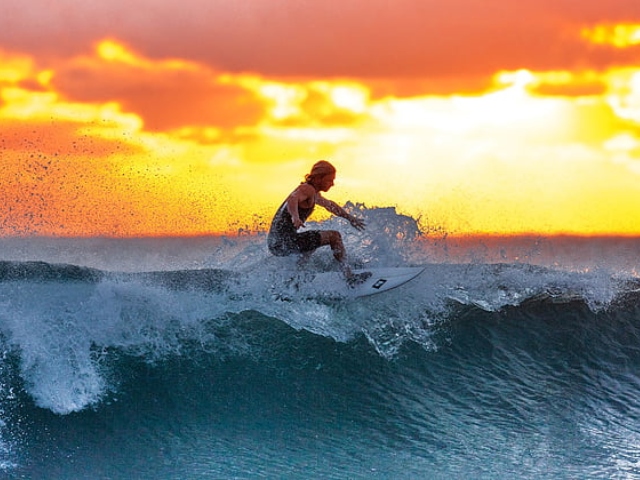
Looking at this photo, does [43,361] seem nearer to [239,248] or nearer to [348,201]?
[239,248]

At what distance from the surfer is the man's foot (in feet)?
0.23

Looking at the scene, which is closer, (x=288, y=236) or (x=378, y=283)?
(x=288, y=236)

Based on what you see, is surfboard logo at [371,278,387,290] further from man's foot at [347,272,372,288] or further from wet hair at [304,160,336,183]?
wet hair at [304,160,336,183]

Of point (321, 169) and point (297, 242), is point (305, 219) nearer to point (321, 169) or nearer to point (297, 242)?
point (297, 242)

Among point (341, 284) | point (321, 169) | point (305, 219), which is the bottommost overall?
point (341, 284)

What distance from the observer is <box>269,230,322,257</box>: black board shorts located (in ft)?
23.6

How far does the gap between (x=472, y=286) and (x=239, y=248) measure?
10.5 feet

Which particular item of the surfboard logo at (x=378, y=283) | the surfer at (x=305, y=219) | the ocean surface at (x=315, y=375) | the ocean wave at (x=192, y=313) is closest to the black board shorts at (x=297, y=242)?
the surfer at (x=305, y=219)

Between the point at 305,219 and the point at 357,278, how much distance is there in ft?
3.05

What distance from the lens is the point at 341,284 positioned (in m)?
7.57

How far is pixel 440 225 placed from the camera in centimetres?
980

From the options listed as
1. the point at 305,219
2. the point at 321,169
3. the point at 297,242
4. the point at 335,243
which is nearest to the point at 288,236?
the point at 297,242

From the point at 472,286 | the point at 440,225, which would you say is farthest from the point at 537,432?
the point at 440,225

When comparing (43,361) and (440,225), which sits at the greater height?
(440,225)
